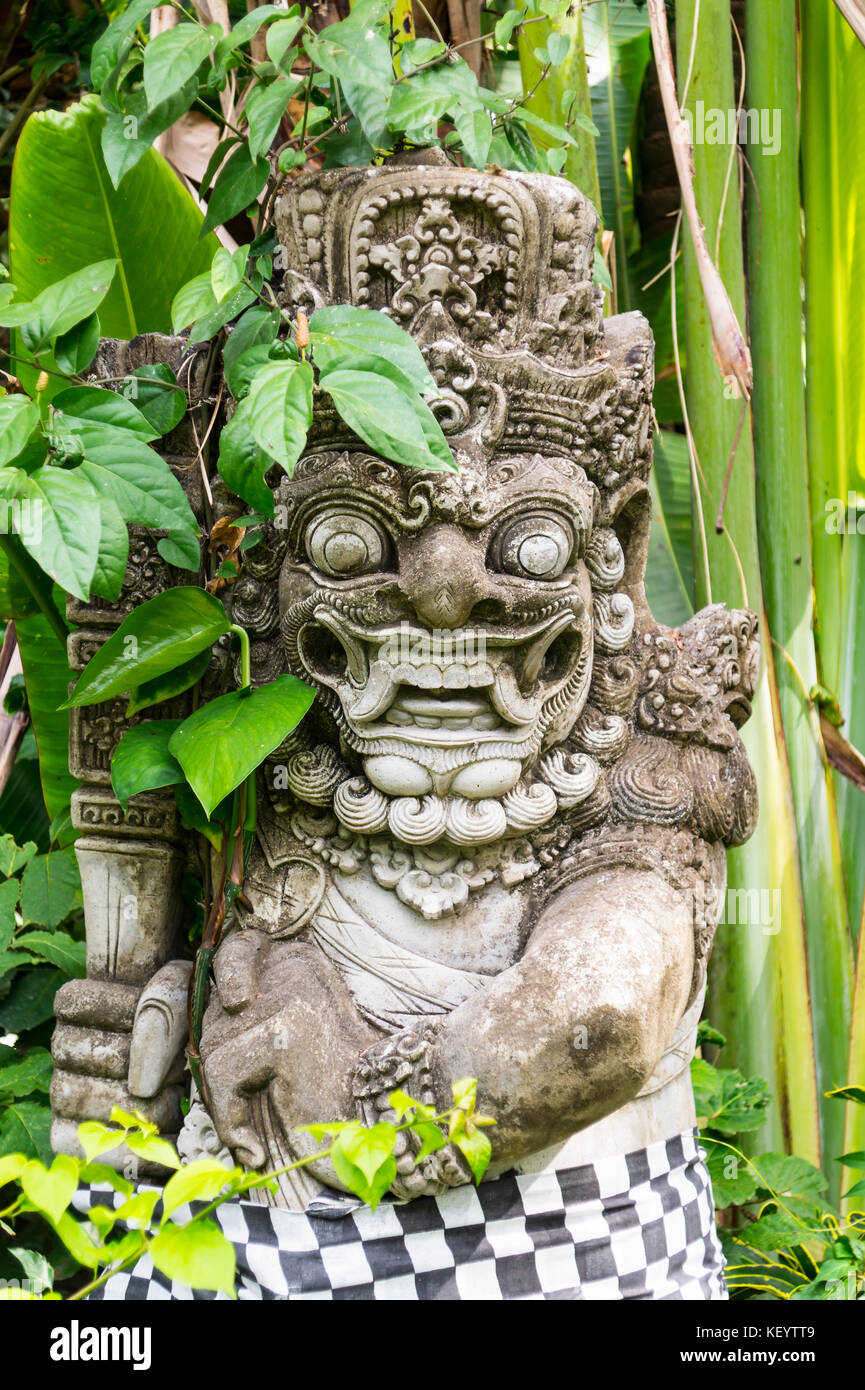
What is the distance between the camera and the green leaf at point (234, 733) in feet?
5.53

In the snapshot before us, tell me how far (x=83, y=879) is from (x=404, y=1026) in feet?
1.97

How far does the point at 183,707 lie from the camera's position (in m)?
2.05

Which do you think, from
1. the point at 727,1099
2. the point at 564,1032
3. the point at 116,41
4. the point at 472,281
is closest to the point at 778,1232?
the point at 727,1099

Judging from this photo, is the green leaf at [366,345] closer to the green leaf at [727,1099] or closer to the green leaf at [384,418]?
the green leaf at [384,418]

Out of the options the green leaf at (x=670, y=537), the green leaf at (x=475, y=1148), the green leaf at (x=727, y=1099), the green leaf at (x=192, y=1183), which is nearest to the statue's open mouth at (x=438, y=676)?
the green leaf at (x=475, y=1148)

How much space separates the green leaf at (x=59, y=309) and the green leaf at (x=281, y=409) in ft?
1.12

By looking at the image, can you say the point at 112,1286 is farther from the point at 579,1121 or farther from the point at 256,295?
the point at 256,295

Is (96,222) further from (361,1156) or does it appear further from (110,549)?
(361,1156)

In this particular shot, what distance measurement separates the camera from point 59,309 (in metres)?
1.78

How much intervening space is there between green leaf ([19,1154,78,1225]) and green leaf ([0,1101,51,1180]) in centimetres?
121

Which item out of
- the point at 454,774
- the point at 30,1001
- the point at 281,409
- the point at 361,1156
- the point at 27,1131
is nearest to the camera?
the point at 361,1156

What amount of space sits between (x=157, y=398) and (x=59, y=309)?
0.22 meters
